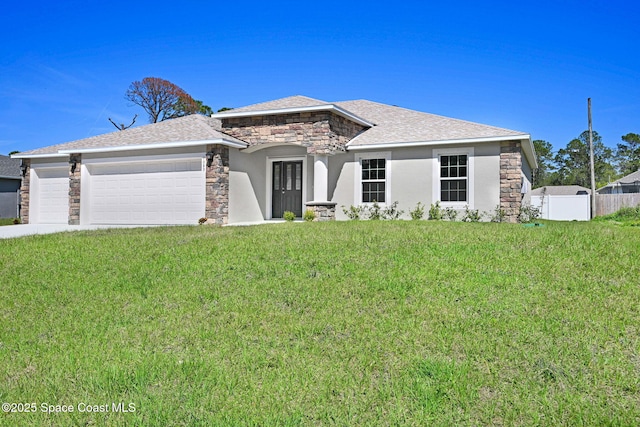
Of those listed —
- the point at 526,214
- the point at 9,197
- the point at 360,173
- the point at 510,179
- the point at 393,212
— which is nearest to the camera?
the point at 510,179

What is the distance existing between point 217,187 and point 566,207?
21.1 meters

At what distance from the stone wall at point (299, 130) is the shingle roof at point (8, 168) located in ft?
53.0

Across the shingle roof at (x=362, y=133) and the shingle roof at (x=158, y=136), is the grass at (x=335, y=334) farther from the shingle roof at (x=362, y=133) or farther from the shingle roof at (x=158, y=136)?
the shingle roof at (x=158, y=136)

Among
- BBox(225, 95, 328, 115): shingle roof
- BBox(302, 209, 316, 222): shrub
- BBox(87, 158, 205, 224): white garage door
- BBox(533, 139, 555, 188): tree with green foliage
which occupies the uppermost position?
BBox(533, 139, 555, 188): tree with green foliage

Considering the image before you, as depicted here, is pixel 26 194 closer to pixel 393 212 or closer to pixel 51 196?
pixel 51 196

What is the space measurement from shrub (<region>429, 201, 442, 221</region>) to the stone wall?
Answer: 141 inches

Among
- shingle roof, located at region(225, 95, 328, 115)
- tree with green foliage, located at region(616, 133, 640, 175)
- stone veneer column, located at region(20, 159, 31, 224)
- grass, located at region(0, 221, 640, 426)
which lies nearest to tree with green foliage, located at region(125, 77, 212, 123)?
stone veneer column, located at region(20, 159, 31, 224)

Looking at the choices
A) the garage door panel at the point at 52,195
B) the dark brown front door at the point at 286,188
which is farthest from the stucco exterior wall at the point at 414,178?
the garage door panel at the point at 52,195

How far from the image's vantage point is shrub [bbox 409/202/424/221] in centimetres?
1470

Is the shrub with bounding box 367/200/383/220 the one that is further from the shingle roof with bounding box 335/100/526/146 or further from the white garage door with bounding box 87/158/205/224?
the white garage door with bounding box 87/158/205/224

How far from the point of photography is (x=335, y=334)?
4.56 meters

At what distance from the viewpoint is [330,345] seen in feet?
14.3

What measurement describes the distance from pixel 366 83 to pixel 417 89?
285 cm

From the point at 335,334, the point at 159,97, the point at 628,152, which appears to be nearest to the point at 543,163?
the point at 628,152
